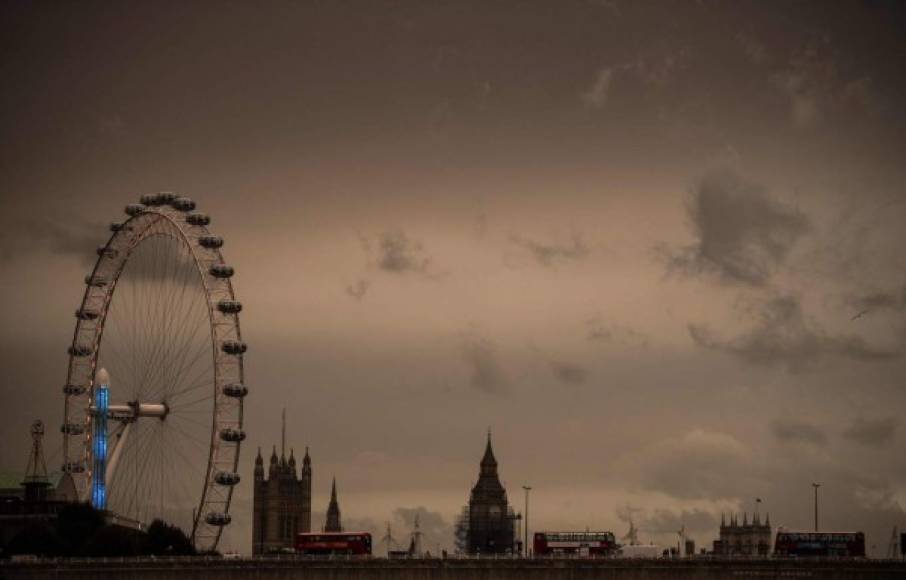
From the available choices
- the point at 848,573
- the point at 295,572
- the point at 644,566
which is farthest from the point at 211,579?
the point at 848,573

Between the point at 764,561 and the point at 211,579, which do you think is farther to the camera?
the point at 211,579

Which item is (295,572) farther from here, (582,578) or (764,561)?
(764,561)

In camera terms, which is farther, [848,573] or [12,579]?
[12,579]

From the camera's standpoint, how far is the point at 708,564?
18688 cm

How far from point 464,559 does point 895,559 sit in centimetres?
4017

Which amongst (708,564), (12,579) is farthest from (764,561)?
(12,579)

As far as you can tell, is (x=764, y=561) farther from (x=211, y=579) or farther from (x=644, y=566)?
(x=211, y=579)

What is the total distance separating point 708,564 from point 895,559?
660 inches

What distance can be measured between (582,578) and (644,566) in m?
6.06

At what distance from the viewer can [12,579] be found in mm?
199375

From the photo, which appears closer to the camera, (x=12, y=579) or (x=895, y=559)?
(x=895, y=559)

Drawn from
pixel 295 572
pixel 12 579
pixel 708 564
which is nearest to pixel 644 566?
pixel 708 564

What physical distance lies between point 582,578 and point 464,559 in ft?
38.6

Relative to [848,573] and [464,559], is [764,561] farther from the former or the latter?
[464,559]
